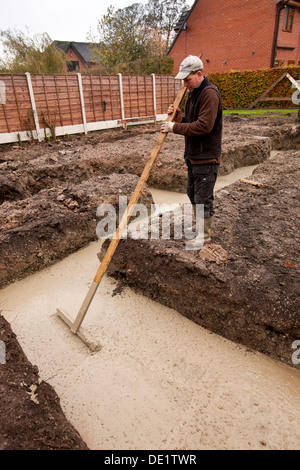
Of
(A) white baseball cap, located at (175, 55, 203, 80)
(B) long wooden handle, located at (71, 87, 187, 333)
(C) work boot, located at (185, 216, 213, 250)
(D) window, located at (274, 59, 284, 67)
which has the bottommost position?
(C) work boot, located at (185, 216, 213, 250)

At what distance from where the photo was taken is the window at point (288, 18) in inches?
663

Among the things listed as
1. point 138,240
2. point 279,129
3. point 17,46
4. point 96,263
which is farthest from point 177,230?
point 17,46

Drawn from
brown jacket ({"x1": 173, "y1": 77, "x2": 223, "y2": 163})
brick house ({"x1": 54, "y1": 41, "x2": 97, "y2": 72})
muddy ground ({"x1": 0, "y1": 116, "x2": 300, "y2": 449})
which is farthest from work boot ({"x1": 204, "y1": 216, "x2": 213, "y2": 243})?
brick house ({"x1": 54, "y1": 41, "x2": 97, "y2": 72})

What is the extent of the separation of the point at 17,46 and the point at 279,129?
461 inches

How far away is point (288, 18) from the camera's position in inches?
677

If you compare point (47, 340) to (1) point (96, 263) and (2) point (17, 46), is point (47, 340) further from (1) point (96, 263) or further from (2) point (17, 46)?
(2) point (17, 46)

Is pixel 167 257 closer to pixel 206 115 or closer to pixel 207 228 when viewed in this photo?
pixel 207 228

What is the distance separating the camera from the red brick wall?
16641 mm

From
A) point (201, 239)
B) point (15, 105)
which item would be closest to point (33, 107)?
point (15, 105)

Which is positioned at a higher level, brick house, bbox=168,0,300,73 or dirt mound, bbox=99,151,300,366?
brick house, bbox=168,0,300,73

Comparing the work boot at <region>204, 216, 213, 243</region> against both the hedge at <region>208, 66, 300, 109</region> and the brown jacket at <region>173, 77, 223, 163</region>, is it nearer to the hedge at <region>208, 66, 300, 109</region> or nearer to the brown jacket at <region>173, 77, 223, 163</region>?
the brown jacket at <region>173, 77, 223, 163</region>

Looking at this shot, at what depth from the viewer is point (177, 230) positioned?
3.51 meters

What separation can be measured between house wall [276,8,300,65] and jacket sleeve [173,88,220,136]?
724 inches

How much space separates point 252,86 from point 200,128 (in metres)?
15.5
